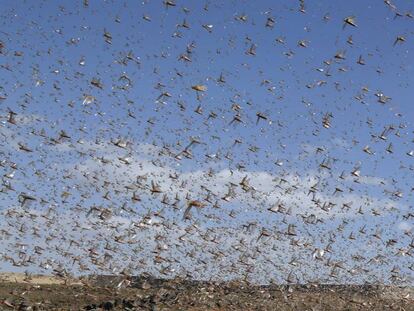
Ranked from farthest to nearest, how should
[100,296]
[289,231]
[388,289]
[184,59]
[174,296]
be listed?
[388,289] → [100,296] → [174,296] → [289,231] → [184,59]

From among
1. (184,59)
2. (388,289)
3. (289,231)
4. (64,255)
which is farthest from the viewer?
(388,289)

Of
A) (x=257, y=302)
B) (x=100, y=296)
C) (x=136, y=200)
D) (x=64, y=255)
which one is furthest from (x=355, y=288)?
(x=136, y=200)

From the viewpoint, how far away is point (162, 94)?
829 inches

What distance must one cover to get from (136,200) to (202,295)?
1167 centimetres

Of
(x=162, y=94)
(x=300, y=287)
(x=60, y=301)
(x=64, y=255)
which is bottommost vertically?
(x=300, y=287)

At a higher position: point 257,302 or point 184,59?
point 184,59

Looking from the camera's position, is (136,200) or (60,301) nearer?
(136,200)

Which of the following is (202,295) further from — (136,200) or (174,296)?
(136,200)

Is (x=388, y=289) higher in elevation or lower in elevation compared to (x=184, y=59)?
lower

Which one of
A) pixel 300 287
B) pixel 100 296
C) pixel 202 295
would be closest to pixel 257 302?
pixel 202 295

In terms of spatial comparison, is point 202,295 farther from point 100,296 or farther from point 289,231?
point 289,231

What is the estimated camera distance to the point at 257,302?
32.6 m

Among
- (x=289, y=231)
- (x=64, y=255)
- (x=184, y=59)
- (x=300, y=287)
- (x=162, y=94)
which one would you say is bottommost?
(x=300, y=287)

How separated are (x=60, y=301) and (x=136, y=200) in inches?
582
